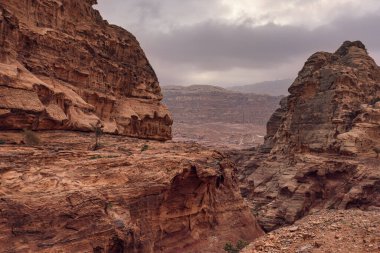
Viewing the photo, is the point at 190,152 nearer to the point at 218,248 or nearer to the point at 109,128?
the point at 218,248

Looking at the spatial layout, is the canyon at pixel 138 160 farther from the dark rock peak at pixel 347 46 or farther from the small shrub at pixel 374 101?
the dark rock peak at pixel 347 46

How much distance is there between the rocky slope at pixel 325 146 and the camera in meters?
40.6

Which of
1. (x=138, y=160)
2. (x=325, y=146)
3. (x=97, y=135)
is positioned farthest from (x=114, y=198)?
(x=325, y=146)

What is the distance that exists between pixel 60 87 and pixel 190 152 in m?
10.8

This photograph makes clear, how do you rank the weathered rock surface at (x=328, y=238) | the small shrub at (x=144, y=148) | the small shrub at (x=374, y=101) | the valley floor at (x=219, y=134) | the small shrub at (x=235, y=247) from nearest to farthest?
the weathered rock surface at (x=328, y=238) < the small shrub at (x=235, y=247) < the small shrub at (x=144, y=148) < the small shrub at (x=374, y=101) < the valley floor at (x=219, y=134)

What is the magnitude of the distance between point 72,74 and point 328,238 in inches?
887

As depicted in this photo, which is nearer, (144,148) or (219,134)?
(144,148)

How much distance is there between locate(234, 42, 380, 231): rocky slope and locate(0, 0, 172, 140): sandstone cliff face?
14.9 m

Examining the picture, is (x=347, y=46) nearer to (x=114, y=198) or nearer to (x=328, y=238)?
(x=328, y=238)

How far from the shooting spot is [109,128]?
109 feet

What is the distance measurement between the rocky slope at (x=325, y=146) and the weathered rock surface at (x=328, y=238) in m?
15.4

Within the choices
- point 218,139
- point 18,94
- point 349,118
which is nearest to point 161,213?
point 18,94

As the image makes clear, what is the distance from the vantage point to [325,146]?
46031 mm

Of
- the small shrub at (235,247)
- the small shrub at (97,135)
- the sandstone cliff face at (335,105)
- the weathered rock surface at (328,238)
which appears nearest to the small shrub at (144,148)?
the small shrub at (97,135)
